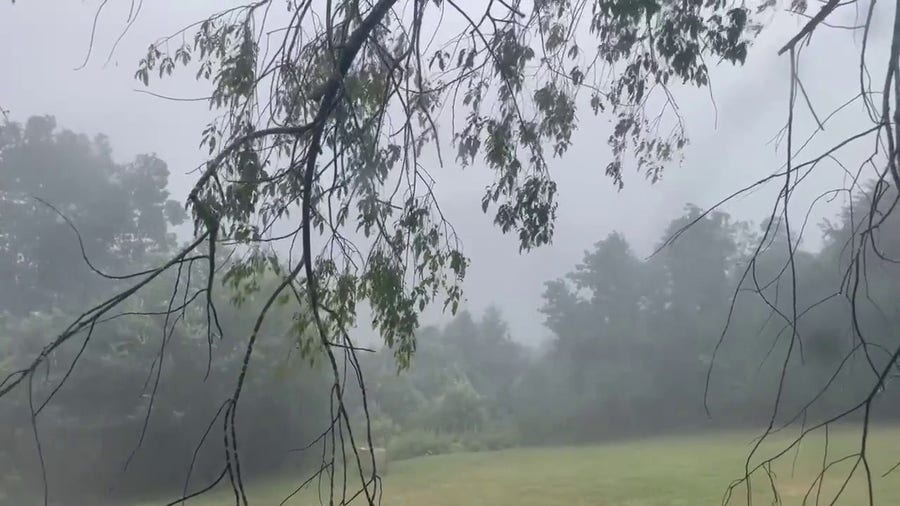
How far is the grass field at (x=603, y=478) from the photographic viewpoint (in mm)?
4980

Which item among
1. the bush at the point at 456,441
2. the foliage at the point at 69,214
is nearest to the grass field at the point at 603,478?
the bush at the point at 456,441

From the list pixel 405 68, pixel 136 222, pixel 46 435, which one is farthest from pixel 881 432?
pixel 46 435

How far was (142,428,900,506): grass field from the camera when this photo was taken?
4980 mm

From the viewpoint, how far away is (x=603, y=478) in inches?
236

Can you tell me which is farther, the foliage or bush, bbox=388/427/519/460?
bush, bbox=388/427/519/460

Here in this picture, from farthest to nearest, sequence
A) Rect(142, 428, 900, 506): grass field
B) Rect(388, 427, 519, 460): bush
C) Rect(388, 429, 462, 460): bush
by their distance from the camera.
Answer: Rect(388, 427, 519, 460): bush < Rect(388, 429, 462, 460): bush < Rect(142, 428, 900, 506): grass field

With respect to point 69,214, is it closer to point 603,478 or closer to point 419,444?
point 419,444

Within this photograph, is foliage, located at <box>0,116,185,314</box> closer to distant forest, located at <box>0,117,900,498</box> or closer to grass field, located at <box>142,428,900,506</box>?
distant forest, located at <box>0,117,900,498</box>

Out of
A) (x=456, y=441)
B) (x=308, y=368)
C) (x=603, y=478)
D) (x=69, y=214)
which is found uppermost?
(x=69, y=214)

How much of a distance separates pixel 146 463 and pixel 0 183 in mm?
→ 2177

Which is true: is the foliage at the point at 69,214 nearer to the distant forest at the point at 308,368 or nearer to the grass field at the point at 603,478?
the distant forest at the point at 308,368

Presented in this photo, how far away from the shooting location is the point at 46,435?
610cm

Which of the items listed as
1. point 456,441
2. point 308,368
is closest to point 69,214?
point 308,368

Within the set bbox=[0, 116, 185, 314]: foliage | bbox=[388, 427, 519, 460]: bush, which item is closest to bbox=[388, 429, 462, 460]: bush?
bbox=[388, 427, 519, 460]: bush
